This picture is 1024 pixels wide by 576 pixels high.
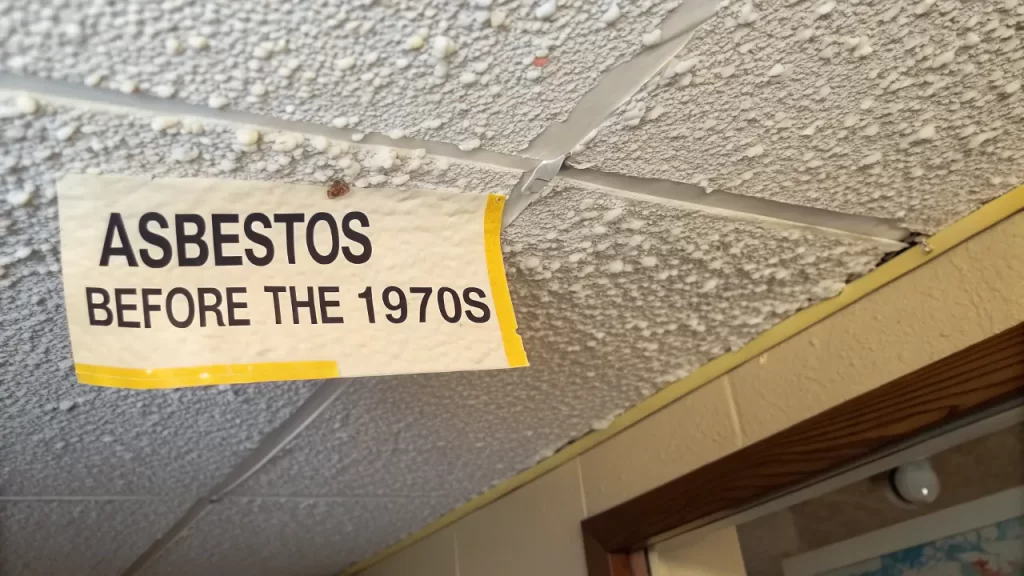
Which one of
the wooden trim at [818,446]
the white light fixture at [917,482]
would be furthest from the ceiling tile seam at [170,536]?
the white light fixture at [917,482]

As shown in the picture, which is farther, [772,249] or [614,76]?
[772,249]

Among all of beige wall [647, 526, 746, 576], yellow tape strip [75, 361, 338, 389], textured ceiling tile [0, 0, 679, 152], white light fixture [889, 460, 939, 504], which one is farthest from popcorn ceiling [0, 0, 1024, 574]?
white light fixture [889, 460, 939, 504]

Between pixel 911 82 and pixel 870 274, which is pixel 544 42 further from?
pixel 870 274

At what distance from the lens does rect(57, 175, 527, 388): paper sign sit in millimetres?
455

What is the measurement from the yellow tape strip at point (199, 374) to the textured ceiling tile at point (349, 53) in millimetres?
166

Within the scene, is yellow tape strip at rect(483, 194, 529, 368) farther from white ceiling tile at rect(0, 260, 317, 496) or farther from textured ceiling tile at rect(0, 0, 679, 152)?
white ceiling tile at rect(0, 260, 317, 496)

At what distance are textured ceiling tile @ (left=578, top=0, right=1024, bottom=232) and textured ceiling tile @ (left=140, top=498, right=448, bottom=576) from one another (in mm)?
916

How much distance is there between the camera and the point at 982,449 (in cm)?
161

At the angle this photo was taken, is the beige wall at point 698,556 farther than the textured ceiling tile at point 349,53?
Yes

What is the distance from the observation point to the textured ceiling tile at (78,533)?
1.06m

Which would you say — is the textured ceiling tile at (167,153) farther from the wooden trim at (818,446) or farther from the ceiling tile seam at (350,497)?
the ceiling tile seam at (350,497)

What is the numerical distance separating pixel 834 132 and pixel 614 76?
21 centimetres

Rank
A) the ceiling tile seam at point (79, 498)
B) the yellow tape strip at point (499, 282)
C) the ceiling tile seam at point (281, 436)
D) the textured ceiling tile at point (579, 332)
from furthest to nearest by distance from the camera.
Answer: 1. the ceiling tile seam at point (79, 498)
2. the ceiling tile seam at point (281, 436)
3. the textured ceiling tile at point (579, 332)
4. the yellow tape strip at point (499, 282)

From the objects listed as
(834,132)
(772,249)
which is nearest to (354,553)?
(772,249)
